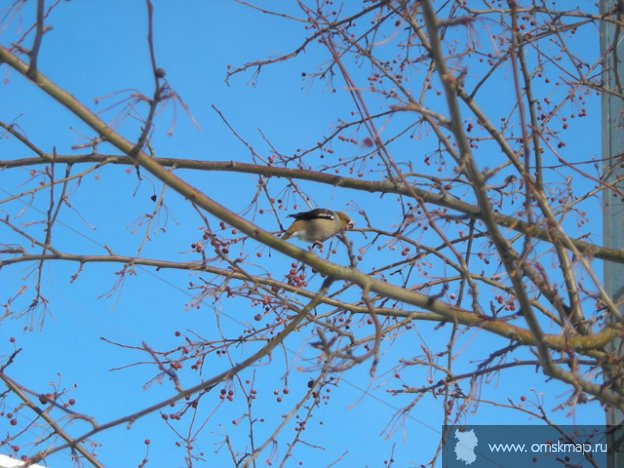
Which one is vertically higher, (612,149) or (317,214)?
(612,149)

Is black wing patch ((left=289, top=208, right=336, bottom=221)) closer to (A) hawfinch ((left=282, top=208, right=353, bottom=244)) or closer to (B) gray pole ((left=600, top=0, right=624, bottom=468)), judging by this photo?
(A) hawfinch ((left=282, top=208, right=353, bottom=244))

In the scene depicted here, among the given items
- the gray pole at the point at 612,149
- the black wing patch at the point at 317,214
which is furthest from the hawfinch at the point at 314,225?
the gray pole at the point at 612,149

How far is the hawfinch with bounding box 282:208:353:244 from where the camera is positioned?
14.3 feet

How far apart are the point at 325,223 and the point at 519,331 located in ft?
5.80

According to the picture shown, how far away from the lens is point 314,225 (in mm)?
4480

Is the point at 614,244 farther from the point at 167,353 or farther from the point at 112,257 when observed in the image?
the point at 112,257

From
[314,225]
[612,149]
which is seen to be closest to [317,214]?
[314,225]

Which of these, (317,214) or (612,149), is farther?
(612,149)

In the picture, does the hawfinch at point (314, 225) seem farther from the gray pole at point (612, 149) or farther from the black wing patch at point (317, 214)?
the gray pole at point (612, 149)

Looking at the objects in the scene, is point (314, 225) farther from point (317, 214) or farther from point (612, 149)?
point (612, 149)

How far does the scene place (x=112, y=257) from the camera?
3.31 metres

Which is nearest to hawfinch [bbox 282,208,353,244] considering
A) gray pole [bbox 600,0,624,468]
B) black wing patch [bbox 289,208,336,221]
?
black wing patch [bbox 289,208,336,221]

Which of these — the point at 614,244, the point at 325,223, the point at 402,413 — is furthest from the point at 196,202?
the point at 614,244

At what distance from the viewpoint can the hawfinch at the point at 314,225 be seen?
437 cm
